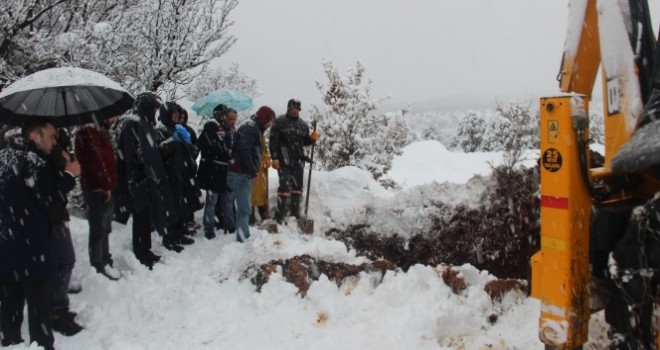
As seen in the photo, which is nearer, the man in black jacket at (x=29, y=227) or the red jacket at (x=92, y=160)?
the man in black jacket at (x=29, y=227)

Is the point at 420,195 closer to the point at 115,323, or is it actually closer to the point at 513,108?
the point at 115,323

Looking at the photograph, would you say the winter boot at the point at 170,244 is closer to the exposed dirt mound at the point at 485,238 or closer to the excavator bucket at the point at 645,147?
the exposed dirt mound at the point at 485,238

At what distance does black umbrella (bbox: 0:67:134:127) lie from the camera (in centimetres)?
471

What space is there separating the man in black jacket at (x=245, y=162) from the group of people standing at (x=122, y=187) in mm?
14

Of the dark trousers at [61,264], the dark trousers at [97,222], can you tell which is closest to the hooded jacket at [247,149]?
the dark trousers at [97,222]

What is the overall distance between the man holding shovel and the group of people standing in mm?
16

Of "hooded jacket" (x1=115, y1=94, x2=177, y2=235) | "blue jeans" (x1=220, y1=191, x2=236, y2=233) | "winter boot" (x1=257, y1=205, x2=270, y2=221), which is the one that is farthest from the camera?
"winter boot" (x1=257, y1=205, x2=270, y2=221)

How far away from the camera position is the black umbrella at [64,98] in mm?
4711

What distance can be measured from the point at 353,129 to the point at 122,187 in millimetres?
10925

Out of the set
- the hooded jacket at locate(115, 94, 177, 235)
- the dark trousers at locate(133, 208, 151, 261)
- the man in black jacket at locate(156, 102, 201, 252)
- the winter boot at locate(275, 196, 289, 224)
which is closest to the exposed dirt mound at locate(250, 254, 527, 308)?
the dark trousers at locate(133, 208, 151, 261)

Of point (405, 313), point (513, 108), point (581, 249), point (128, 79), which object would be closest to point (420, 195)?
point (405, 313)

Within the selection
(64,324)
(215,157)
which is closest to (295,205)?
(215,157)

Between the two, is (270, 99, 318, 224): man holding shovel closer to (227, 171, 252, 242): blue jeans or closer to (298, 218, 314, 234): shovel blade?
(298, 218, 314, 234): shovel blade

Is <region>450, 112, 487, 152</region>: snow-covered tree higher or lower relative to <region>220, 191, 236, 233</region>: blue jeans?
higher
